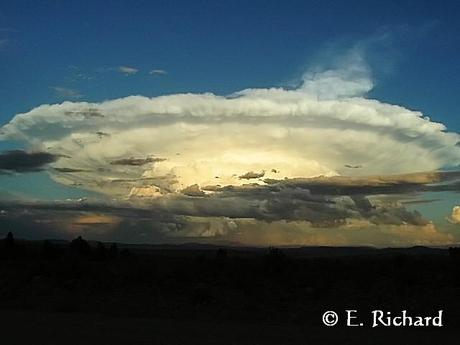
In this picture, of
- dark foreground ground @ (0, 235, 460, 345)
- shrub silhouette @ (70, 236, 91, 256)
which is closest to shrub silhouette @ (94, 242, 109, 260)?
shrub silhouette @ (70, 236, 91, 256)

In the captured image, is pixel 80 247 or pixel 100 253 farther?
pixel 80 247

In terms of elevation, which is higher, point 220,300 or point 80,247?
point 80,247

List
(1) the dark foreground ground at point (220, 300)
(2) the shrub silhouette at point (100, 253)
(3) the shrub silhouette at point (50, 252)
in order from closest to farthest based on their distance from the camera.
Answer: (1) the dark foreground ground at point (220, 300)
(3) the shrub silhouette at point (50, 252)
(2) the shrub silhouette at point (100, 253)

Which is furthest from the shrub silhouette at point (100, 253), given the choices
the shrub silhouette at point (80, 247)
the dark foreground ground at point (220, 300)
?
the dark foreground ground at point (220, 300)

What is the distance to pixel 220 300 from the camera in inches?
1212

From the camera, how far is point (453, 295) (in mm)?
29891

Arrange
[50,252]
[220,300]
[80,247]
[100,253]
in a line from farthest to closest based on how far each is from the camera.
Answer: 1. [80,247]
2. [100,253]
3. [50,252]
4. [220,300]

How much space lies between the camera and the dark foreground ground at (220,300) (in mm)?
21109

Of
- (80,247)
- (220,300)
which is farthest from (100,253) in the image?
(220,300)

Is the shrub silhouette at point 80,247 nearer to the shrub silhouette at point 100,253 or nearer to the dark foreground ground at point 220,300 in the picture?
the shrub silhouette at point 100,253

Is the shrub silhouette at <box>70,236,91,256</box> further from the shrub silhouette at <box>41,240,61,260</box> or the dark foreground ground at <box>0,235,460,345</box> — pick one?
the dark foreground ground at <box>0,235,460,345</box>

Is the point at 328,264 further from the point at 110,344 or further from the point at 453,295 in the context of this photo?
the point at 110,344

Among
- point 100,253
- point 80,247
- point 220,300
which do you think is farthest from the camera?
point 80,247

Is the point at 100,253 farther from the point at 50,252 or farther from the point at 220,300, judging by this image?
the point at 220,300
